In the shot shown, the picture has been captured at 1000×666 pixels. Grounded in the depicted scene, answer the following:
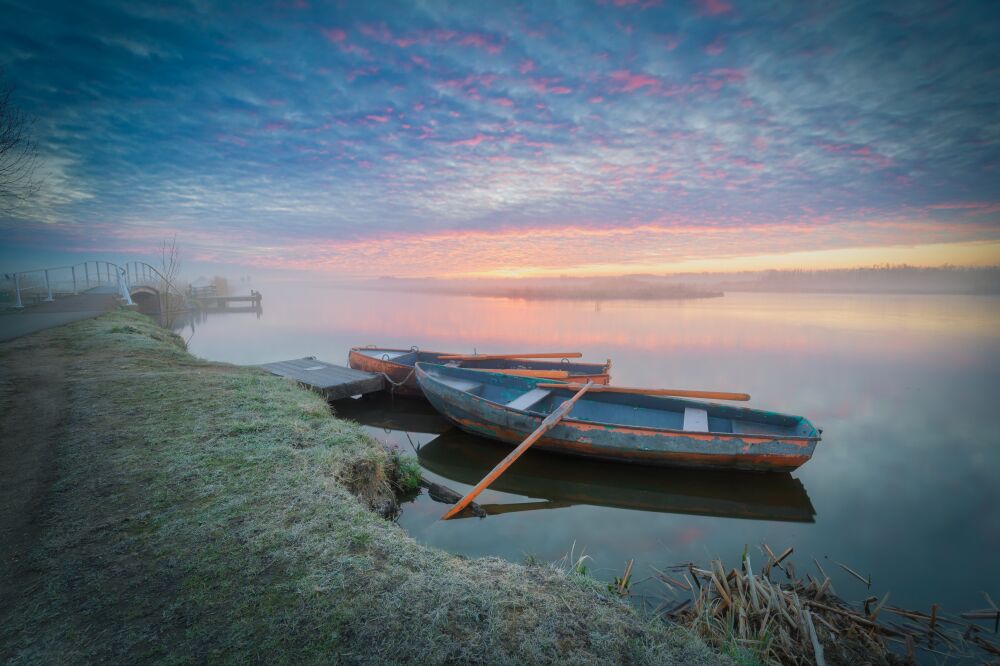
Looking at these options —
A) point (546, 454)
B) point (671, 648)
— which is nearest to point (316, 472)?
point (671, 648)

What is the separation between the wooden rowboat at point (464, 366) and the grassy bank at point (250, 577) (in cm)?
656

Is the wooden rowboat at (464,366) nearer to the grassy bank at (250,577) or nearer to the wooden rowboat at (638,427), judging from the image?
the wooden rowboat at (638,427)

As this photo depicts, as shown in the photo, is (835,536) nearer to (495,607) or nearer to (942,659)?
(942,659)

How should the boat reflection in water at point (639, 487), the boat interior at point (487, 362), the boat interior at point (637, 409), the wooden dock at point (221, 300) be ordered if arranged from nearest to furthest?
1. the boat reflection in water at point (639, 487)
2. the boat interior at point (637, 409)
3. the boat interior at point (487, 362)
4. the wooden dock at point (221, 300)

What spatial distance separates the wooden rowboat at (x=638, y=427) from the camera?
7238 millimetres

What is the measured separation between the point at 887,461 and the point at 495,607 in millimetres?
10546

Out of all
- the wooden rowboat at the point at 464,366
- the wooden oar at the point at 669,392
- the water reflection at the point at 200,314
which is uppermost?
the wooden oar at the point at 669,392

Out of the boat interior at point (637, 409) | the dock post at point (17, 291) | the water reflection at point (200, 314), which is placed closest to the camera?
the boat interior at point (637, 409)

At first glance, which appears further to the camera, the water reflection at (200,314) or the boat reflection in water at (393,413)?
the water reflection at (200,314)

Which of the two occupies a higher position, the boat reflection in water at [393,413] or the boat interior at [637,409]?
the boat interior at [637,409]

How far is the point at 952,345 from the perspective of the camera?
2291 cm

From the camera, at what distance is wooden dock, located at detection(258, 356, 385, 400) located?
11461 millimetres

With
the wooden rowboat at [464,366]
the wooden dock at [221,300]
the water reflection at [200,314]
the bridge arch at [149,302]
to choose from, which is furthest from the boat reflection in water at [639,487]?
the wooden dock at [221,300]

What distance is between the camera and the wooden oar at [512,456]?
6.19 m
